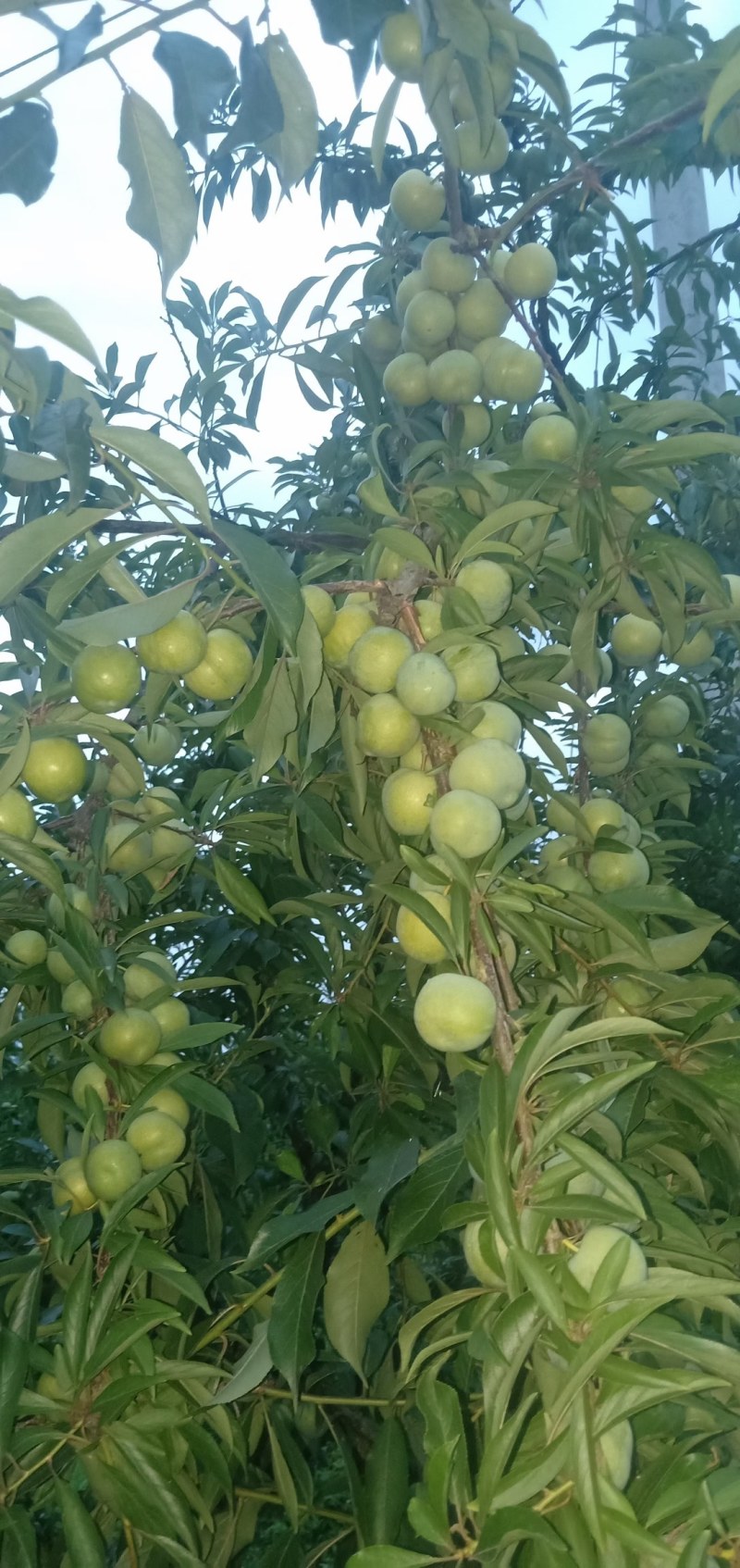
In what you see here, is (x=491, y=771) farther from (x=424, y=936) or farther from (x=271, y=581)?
(x=271, y=581)

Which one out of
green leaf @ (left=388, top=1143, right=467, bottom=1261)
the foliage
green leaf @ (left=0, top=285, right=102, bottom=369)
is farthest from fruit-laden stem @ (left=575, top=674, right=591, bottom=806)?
green leaf @ (left=0, top=285, right=102, bottom=369)

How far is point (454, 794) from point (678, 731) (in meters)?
0.61

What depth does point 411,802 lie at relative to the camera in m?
0.84

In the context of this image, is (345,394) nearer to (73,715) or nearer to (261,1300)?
(73,715)

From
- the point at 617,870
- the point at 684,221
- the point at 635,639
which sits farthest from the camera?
the point at 684,221

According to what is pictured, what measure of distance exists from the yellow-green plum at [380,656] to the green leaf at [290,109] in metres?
0.31

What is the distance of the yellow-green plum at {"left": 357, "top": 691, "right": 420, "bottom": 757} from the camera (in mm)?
821

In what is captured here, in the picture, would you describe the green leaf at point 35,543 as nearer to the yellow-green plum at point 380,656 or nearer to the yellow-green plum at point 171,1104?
the yellow-green plum at point 380,656

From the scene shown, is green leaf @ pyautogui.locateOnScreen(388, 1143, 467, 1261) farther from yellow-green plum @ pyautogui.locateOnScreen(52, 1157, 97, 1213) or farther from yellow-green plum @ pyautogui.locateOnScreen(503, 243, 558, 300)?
yellow-green plum @ pyautogui.locateOnScreen(503, 243, 558, 300)

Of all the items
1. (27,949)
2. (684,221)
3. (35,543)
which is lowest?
(27,949)

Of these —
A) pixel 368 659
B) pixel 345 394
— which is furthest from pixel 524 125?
pixel 368 659

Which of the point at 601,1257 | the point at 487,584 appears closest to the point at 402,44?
the point at 487,584

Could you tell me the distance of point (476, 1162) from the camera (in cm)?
63

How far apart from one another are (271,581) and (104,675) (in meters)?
0.19
